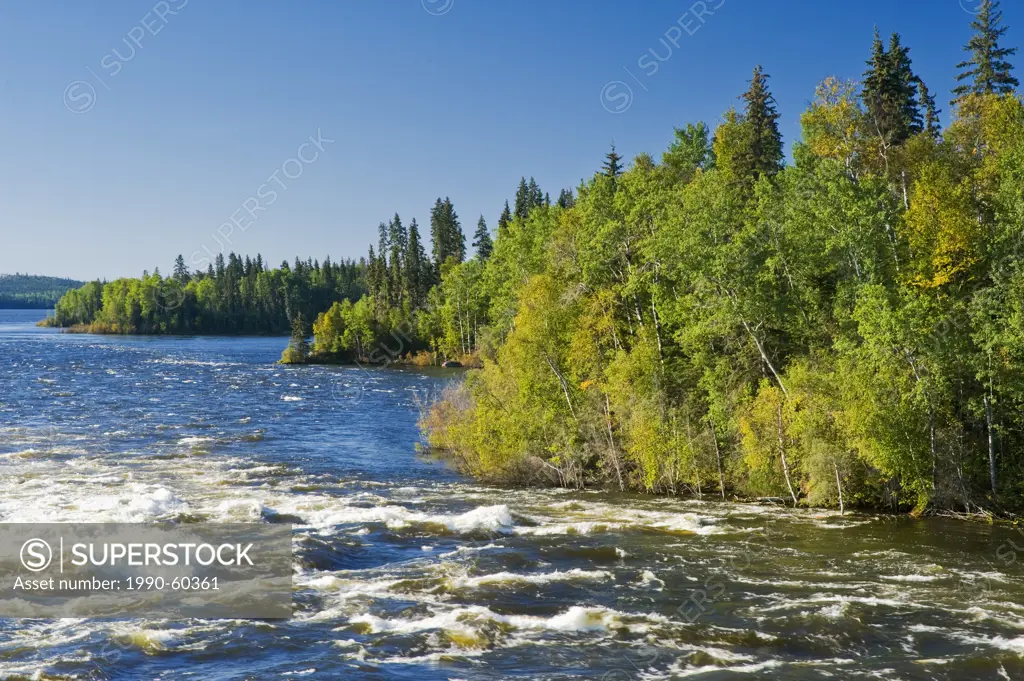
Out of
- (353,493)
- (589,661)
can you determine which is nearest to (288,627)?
(589,661)

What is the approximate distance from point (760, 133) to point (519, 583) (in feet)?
154

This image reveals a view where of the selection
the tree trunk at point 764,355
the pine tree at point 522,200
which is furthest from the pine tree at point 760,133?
the pine tree at point 522,200

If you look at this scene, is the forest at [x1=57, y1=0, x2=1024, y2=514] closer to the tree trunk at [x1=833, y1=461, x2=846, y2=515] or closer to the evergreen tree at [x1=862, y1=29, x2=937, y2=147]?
the tree trunk at [x1=833, y1=461, x2=846, y2=515]

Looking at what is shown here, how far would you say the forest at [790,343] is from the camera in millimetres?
27547

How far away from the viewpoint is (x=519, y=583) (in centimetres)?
2280

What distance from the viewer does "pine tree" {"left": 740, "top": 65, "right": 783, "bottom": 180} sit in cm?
5950

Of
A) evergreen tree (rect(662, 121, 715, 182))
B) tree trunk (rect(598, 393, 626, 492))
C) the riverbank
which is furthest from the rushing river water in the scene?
evergreen tree (rect(662, 121, 715, 182))

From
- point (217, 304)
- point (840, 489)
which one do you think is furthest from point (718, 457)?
point (217, 304)

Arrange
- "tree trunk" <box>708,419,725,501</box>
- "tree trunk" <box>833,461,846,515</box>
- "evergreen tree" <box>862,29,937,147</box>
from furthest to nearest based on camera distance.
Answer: "evergreen tree" <box>862,29,937,147</box> → "tree trunk" <box>708,419,725,501</box> → "tree trunk" <box>833,461,846,515</box>

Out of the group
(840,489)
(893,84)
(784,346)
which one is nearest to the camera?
(840,489)

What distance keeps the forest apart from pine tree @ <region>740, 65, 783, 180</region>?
14415 mm

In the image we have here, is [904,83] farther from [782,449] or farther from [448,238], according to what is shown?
[448,238]

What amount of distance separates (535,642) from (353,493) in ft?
56.5

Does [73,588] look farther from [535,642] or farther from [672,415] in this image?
[672,415]
